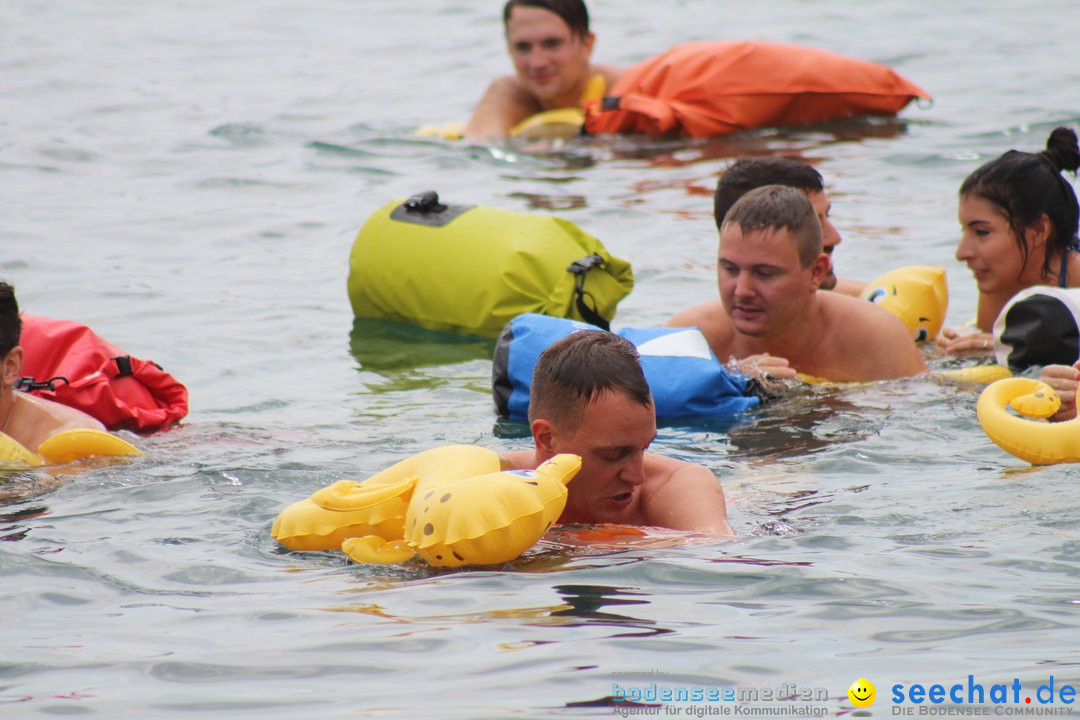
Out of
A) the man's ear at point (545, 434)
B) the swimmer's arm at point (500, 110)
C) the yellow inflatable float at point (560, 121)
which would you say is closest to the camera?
the man's ear at point (545, 434)

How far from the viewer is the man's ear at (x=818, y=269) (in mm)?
6617

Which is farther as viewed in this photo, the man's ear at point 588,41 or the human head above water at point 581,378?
the man's ear at point 588,41

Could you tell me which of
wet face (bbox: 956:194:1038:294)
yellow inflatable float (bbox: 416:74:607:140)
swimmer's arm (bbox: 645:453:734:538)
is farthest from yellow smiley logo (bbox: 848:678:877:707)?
yellow inflatable float (bbox: 416:74:607:140)

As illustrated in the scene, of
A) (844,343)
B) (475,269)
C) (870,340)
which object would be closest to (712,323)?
(844,343)

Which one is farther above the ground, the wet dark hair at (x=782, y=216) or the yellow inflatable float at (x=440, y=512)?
the wet dark hair at (x=782, y=216)

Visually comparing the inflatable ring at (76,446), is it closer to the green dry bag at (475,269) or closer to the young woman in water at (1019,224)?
the green dry bag at (475,269)

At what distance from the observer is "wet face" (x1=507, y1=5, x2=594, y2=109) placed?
11.9 meters

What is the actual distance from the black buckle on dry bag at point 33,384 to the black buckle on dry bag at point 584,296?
8.31 feet

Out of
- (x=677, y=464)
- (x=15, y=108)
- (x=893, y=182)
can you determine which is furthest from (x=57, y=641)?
(x=15, y=108)

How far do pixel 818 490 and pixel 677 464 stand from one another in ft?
2.65

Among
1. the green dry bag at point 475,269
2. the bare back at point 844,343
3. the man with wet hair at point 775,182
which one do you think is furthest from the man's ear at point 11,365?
the man with wet hair at point 775,182

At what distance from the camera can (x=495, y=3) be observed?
20.6m

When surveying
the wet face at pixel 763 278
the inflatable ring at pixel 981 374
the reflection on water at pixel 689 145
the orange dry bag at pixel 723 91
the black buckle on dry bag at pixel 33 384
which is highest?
the orange dry bag at pixel 723 91

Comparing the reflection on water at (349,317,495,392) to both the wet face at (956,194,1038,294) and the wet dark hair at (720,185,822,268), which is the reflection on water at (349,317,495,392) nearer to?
the wet dark hair at (720,185,822,268)
